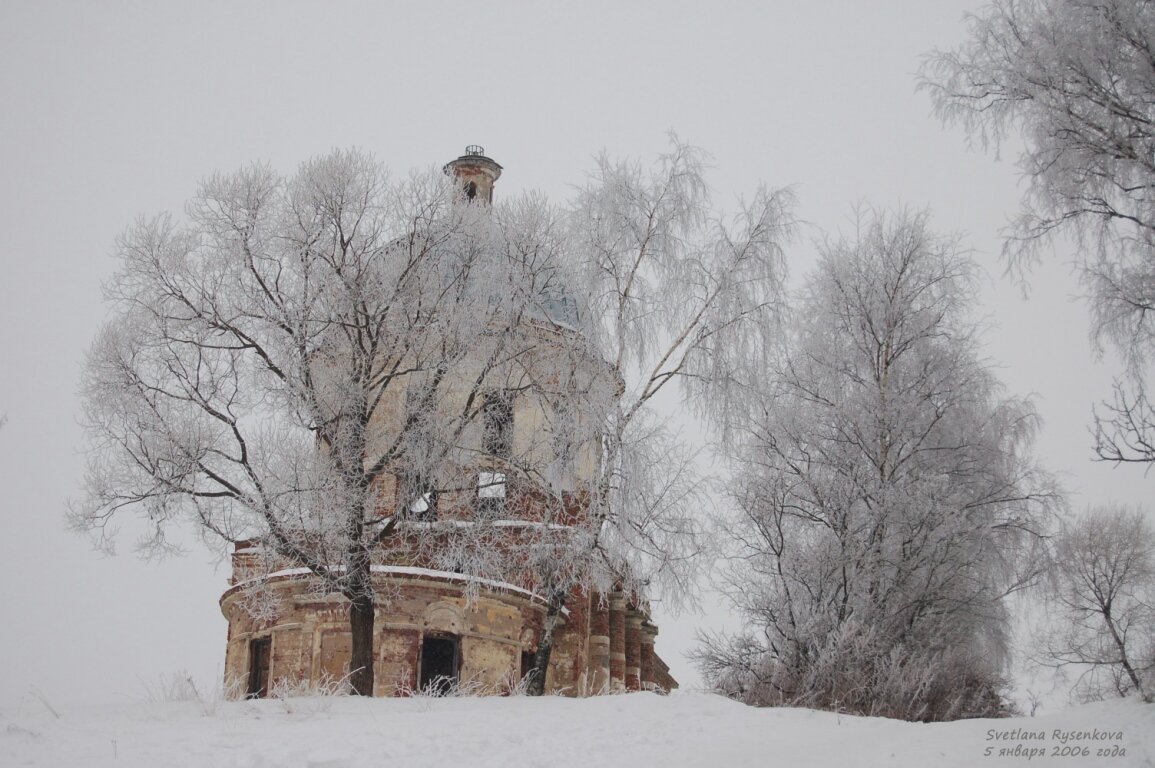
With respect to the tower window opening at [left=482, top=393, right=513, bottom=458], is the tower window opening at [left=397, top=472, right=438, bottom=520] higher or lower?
lower

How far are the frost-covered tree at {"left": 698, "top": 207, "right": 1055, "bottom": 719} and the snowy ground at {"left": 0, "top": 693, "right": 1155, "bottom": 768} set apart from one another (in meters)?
2.16

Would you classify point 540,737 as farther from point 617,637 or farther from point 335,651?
point 617,637

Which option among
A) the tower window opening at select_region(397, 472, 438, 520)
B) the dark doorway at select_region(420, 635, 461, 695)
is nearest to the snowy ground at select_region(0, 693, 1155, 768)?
the tower window opening at select_region(397, 472, 438, 520)

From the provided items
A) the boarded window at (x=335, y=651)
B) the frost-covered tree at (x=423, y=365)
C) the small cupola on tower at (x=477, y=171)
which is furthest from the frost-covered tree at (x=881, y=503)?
the small cupola on tower at (x=477, y=171)

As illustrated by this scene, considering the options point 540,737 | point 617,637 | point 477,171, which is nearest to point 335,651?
point 617,637

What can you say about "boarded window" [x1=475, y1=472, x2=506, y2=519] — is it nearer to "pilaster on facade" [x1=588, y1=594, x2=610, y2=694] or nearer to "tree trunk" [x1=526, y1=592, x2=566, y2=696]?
"tree trunk" [x1=526, y1=592, x2=566, y2=696]

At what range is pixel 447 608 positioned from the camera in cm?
1689

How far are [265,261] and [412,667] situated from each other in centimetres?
700

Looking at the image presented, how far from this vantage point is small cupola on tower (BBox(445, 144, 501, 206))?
1004 inches

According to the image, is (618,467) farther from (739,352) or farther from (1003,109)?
(1003,109)

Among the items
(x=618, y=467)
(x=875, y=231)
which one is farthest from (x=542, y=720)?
(x=875, y=231)

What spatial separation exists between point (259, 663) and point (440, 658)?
3.40 metres

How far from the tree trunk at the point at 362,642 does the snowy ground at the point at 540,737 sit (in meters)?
3.77

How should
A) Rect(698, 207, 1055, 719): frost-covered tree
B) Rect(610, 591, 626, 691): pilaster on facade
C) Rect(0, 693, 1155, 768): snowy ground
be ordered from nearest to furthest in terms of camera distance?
1. Rect(0, 693, 1155, 768): snowy ground
2. Rect(698, 207, 1055, 719): frost-covered tree
3. Rect(610, 591, 626, 691): pilaster on facade
